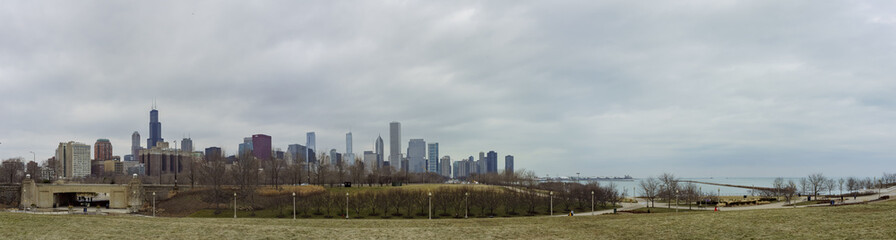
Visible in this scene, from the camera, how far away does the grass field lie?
2469cm

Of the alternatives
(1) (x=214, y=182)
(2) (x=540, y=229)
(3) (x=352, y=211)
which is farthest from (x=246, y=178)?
(2) (x=540, y=229)

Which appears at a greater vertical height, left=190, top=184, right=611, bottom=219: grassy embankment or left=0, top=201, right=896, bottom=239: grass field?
left=0, top=201, right=896, bottom=239: grass field

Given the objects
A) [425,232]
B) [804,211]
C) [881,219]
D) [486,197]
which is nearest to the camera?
[881,219]

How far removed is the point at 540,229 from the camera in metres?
29.5

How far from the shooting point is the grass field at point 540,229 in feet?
81.0

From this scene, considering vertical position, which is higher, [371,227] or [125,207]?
[371,227]

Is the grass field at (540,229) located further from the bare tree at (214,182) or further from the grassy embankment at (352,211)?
the bare tree at (214,182)

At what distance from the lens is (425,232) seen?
28281 mm

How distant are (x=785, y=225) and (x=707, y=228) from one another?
4005mm

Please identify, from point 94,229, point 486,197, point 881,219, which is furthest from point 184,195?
point 881,219

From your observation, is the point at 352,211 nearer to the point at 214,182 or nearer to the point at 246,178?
the point at 246,178

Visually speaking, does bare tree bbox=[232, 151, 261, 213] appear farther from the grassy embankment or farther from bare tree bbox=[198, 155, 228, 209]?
the grassy embankment

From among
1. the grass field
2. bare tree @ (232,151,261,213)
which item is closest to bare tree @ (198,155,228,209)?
bare tree @ (232,151,261,213)

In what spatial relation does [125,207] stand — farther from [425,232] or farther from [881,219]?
[881,219]
